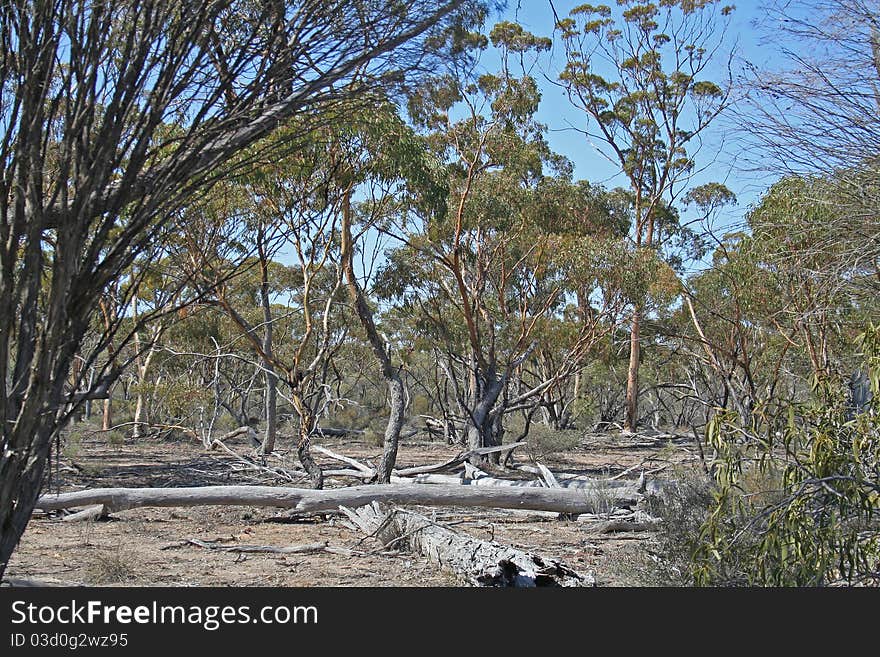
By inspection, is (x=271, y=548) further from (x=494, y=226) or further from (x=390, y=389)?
(x=494, y=226)

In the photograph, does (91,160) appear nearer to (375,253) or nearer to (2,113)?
(2,113)

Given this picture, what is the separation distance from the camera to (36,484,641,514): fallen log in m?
9.59

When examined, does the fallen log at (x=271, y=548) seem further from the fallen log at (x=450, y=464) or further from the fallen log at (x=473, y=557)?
the fallen log at (x=450, y=464)

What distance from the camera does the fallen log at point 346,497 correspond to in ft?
31.4

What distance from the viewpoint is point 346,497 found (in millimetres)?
9930

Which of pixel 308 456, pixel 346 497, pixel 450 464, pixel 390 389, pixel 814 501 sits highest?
pixel 390 389

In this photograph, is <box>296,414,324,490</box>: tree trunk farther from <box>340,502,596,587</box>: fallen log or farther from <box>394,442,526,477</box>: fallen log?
<box>340,502,596,587</box>: fallen log

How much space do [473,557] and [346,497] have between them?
374 centimetres

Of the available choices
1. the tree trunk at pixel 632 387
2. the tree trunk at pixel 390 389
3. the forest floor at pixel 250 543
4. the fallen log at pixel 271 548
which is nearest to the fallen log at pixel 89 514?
the forest floor at pixel 250 543

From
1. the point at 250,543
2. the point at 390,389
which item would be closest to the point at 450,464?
the point at 390,389

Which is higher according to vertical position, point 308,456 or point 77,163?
point 77,163

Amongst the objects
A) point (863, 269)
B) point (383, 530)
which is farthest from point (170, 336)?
point (863, 269)

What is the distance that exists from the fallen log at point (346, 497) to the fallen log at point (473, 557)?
1.39 metres

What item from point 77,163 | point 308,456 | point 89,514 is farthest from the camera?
point 308,456
